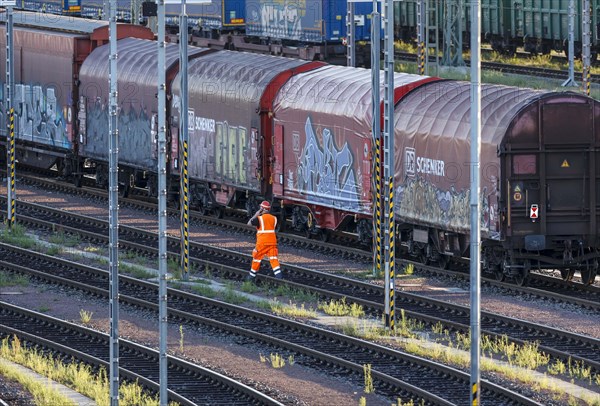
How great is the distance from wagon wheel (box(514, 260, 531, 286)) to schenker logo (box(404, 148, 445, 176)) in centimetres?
238

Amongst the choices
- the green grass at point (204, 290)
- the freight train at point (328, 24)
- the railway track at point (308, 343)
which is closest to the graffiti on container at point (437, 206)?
the green grass at point (204, 290)

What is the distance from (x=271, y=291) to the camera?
29688mm

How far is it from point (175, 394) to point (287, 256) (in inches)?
489

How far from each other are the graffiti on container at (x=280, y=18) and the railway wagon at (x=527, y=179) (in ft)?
96.4

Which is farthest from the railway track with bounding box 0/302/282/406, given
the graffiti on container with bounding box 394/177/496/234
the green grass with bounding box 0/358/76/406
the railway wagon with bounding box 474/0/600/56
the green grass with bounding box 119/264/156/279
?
the railway wagon with bounding box 474/0/600/56

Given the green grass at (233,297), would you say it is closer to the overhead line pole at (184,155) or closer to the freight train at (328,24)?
the overhead line pole at (184,155)

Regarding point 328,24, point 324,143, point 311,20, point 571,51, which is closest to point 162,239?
point 324,143

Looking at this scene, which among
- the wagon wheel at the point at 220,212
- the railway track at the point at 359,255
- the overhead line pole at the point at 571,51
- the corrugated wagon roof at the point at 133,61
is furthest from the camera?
the overhead line pole at the point at 571,51

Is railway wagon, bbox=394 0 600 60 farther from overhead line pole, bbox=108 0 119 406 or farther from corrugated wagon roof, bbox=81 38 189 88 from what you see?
overhead line pole, bbox=108 0 119 406

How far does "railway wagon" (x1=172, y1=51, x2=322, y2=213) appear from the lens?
35.6 m

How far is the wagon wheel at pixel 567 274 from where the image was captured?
2983 centimetres

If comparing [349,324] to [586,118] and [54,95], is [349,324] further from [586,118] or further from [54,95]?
[54,95]

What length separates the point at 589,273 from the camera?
29.5 metres

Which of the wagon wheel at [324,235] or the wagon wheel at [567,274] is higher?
the wagon wheel at [324,235]
